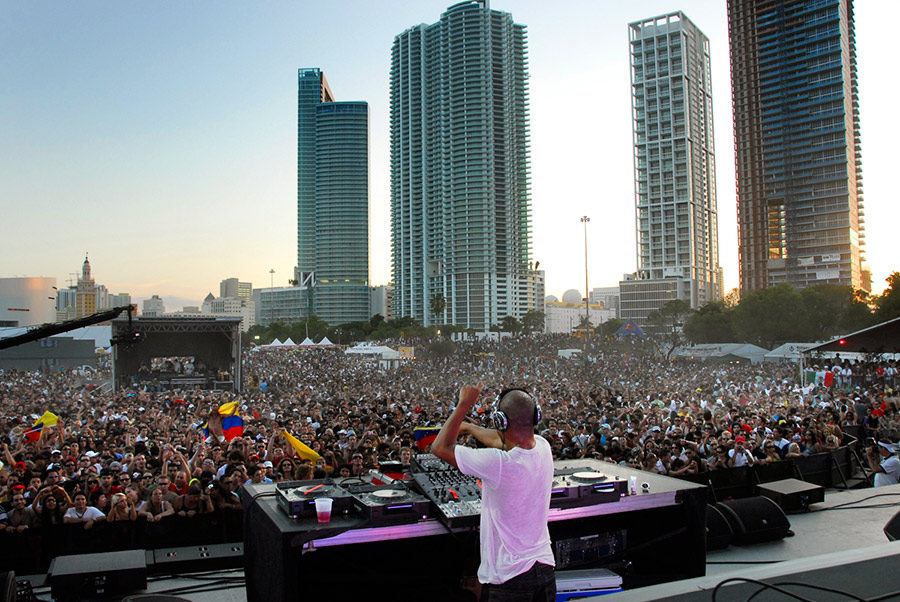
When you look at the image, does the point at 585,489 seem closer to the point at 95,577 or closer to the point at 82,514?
the point at 95,577

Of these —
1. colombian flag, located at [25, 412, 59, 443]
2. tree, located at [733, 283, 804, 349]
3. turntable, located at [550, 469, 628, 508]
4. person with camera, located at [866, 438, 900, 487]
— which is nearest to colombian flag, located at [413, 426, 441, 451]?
turntable, located at [550, 469, 628, 508]

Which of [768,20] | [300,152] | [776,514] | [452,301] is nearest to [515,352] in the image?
[776,514]

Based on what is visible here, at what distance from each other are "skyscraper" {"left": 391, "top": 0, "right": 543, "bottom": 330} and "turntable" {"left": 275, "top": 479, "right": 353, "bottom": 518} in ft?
461

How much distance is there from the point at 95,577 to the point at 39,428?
382 inches

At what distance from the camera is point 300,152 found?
18625 cm

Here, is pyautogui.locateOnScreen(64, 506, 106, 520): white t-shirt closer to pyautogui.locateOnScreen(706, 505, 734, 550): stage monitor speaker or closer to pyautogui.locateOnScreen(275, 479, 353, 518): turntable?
pyautogui.locateOnScreen(275, 479, 353, 518): turntable

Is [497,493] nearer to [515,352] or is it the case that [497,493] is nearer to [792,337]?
[515,352]

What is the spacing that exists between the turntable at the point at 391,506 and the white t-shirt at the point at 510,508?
0.64m

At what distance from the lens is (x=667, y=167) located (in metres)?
140

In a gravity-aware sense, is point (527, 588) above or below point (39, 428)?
above

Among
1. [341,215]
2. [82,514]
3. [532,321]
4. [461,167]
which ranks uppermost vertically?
[461,167]

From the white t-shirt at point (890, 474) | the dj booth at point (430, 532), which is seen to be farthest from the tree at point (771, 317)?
the dj booth at point (430, 532)

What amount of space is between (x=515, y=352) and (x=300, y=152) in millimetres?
151402

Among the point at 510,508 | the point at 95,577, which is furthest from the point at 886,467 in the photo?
the point at 95,577
